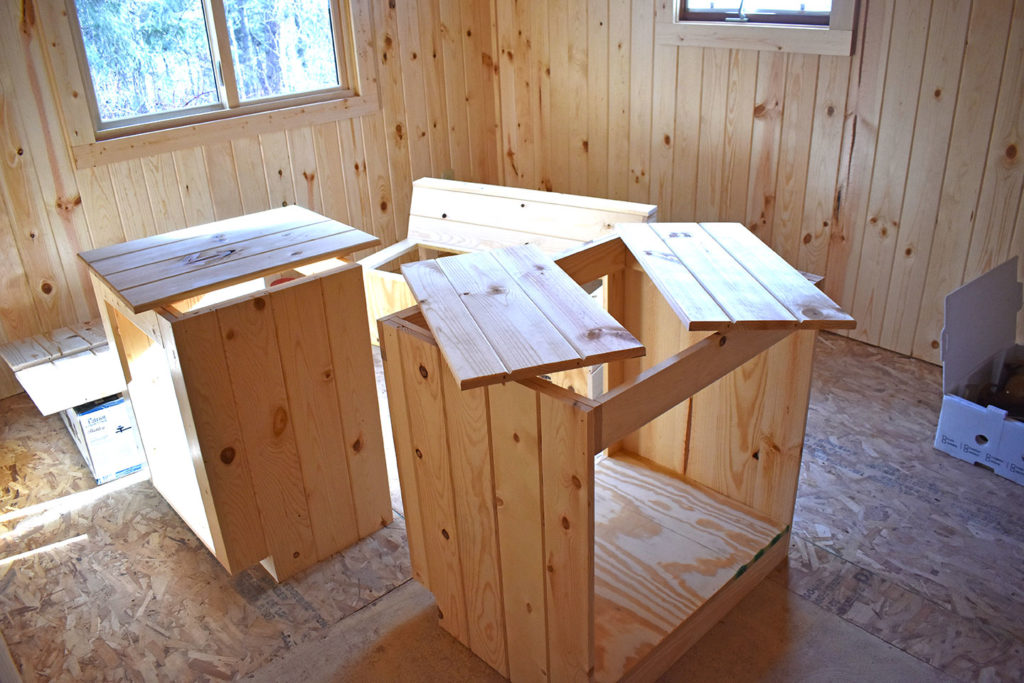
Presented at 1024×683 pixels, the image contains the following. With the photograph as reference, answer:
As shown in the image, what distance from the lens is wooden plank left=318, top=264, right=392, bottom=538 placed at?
216 centimetres

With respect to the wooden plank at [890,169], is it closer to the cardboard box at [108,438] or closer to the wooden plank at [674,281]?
the wooden plank at [674,281]

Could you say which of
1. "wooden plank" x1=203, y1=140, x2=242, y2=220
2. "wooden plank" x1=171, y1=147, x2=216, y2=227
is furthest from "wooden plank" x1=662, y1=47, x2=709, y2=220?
"wooden plank" x1=171, y1=147, x2=216, y2=227

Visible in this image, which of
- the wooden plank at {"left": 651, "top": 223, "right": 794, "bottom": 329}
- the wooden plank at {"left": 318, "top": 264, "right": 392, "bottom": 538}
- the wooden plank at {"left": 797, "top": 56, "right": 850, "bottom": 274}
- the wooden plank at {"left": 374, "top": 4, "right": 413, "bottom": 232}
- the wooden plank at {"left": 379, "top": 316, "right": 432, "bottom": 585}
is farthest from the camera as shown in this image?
the wooden plank at {"left": 374, "top": 4, "right": 413, "bottom": 232}

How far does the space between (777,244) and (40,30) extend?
2.97 metres

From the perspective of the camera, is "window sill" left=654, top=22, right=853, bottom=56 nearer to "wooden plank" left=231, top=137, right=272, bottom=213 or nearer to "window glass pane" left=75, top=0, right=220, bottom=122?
"wooden plank" left=231, top=137, right=272, bottom=213

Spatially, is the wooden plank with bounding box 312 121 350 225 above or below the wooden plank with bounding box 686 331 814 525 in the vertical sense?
above

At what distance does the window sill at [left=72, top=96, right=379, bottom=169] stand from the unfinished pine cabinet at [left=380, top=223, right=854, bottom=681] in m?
1.97

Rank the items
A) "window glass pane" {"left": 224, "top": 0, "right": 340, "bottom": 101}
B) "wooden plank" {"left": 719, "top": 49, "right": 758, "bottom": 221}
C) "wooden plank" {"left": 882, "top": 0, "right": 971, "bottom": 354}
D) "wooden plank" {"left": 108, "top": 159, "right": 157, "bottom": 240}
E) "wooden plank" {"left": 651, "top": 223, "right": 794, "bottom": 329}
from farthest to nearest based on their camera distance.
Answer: "window glass pane" {"left": 224, "top": 0, "right": 340, "bottom": 101}
"wooden plank" {"left": 719, "top": 49, "right": 758, "bottom": 221}
"wooden plank" {"left": 108, "top": 159, "right": 157, "bottom": 240}
"wooden plank" {"left": 882, "top": 0, "right": 971, "bottom": 354}
"wooden plank" {"left": 651, "top": 223, "right": 794, "bottom": 329}

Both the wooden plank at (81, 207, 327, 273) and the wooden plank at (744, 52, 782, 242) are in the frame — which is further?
the wooden plank at (744, 52, 782, 242)

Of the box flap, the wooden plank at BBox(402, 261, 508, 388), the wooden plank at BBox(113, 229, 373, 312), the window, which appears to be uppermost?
the window

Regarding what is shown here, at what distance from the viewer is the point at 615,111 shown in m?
3.92

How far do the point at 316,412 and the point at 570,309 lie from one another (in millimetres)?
898

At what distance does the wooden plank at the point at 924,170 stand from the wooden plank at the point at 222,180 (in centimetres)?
272

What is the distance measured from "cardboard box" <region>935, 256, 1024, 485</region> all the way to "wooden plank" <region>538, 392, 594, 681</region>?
1561 mm
